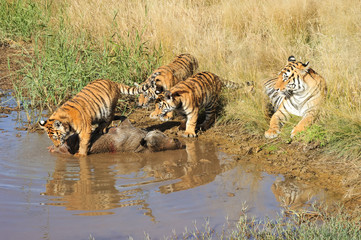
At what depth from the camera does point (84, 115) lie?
640 centimetres

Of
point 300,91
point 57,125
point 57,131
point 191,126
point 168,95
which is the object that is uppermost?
point 300,91

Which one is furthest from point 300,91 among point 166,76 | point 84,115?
point 84,115

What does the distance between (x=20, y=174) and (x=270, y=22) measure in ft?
19.4

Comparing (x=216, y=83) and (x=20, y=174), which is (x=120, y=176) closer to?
(x=20, y=174)

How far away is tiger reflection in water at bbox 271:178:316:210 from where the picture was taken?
15.6ft

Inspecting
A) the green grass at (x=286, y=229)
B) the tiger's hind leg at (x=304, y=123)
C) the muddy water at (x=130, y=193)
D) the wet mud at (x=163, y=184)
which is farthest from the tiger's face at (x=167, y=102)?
the green grass at (x=286, y=229)

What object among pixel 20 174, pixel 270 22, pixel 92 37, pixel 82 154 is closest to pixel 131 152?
pixel 82 154

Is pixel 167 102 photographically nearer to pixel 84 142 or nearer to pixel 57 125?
pixel 84 142

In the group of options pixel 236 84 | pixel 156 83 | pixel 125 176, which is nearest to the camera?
pixel 125 176

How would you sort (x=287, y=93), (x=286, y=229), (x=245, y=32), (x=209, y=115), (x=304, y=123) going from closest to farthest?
1. (x=286, y=229)
2. (x=304, y=123)
3. (x=287, y=93)
4. (x=209, y=115)
5. (x=245, y=32)

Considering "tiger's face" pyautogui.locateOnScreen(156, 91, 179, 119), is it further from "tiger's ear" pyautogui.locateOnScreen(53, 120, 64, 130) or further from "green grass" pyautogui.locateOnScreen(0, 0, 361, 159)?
"tiger's ear" pyautogui.locateOnScreen(53, 120, 64, 130)

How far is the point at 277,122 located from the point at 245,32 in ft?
11.3

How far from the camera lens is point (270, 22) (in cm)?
977

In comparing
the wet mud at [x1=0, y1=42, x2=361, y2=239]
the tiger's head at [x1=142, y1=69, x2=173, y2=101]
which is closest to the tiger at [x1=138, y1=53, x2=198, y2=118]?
the tiger's head at [x1=142, y1=69, x2=173, y2=101]
